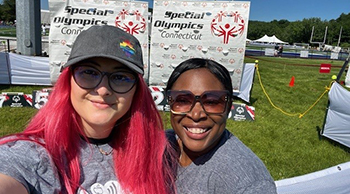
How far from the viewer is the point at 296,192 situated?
2631 mm

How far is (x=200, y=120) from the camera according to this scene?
149 centimetres

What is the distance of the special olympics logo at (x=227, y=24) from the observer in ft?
25.0

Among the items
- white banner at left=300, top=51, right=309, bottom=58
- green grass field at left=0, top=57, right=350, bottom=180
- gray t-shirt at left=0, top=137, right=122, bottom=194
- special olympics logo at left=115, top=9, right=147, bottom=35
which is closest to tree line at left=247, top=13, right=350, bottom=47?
white banner at left=300, top=51, right=309, bottom=58

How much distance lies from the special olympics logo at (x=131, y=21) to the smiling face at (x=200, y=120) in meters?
6.59

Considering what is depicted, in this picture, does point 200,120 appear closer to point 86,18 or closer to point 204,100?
point 204,100

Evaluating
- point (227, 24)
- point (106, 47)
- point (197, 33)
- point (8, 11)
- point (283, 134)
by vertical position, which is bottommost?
point (283, 134)

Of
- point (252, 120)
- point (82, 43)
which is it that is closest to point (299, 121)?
point (252, 120)

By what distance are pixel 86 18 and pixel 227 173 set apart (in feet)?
24.1

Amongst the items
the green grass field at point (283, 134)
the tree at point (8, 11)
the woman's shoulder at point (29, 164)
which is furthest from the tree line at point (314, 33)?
the woman's shoulder at point (29, 164)

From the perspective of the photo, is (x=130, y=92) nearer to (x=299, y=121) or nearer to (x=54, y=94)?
(x=54, y=94)

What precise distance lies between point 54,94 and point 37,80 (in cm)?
839

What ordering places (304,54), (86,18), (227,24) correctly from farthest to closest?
(304,54)
(227,24)
(86,18)

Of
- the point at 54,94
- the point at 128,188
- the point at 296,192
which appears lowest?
the point at 296,192

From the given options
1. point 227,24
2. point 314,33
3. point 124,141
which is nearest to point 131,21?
point 227,24
